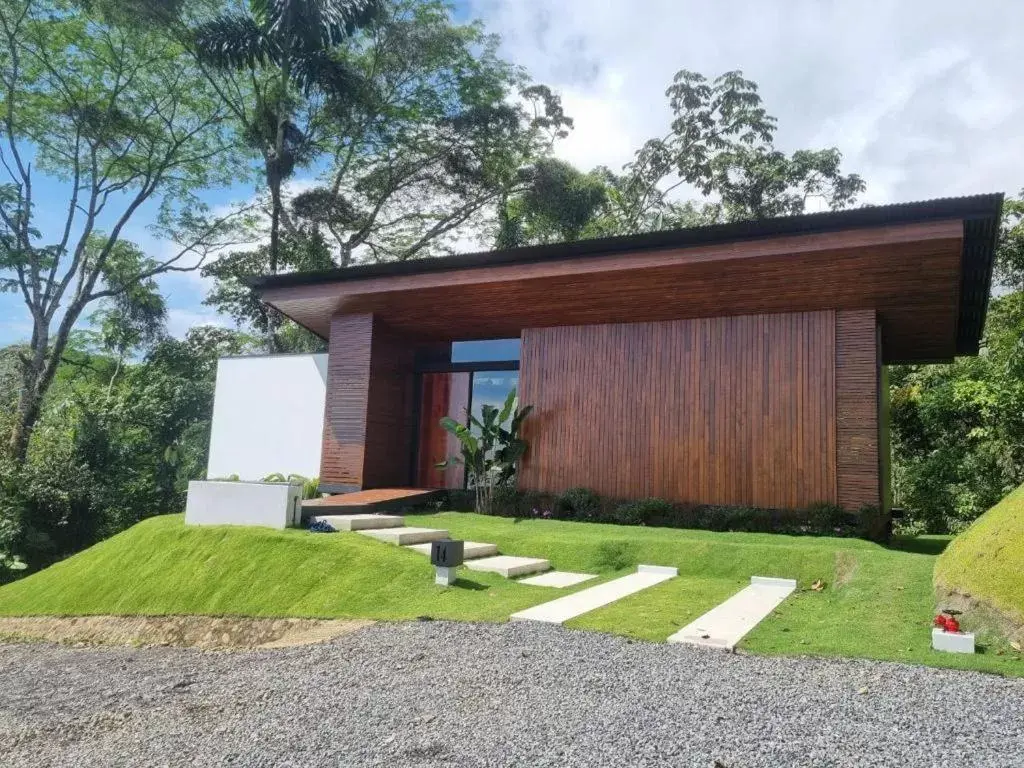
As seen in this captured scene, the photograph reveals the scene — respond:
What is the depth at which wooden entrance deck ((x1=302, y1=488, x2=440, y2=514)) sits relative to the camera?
1000 cm

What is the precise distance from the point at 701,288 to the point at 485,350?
17.8 ft

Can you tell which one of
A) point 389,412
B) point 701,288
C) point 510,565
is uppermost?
point 701,288

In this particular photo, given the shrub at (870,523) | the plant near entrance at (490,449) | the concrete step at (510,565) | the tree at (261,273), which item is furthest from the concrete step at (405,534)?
the tree at (261,273)

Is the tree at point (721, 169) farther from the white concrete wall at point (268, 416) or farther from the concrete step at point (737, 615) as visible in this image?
the concrete step at point (737, 615)

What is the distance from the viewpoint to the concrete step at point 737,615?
4.88 metres

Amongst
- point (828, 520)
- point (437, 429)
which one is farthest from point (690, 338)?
point (437, 429)

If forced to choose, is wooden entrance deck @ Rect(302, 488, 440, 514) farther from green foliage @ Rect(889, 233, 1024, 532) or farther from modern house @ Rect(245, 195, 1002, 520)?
green foliage @ Rect(889, 233, 1024, 532)

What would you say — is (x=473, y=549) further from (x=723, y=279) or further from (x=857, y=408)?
(x=857, y=408)

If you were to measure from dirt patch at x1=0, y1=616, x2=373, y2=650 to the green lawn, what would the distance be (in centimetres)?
14

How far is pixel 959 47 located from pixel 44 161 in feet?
78.9

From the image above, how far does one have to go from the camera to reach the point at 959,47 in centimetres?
1037

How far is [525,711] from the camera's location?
139 inches

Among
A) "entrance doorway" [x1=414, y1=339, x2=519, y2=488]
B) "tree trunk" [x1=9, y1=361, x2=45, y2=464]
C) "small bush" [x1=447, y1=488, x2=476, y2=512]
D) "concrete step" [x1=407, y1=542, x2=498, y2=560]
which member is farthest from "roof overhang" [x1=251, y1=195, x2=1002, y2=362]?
"tree trunk" [x1=9, y1=361, x2=45, y2=464]

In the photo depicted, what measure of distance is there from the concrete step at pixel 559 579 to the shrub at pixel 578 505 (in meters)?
3.27
